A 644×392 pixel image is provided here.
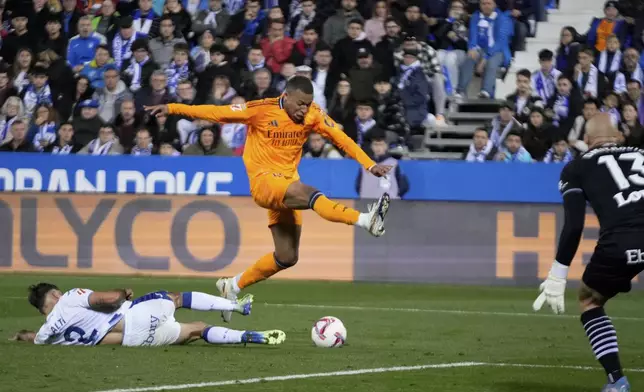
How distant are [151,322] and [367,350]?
74.9 inches

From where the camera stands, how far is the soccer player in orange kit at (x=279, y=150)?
1205 centimetres

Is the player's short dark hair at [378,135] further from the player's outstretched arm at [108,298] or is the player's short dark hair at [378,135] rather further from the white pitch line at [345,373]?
the player's outstretched arm at [108,298]

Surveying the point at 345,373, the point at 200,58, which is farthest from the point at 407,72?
the point at 345,373

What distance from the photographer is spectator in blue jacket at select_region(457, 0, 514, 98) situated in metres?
21.3

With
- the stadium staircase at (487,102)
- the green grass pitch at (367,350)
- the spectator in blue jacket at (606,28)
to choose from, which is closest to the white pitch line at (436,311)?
the green grass pitch at (367,350)

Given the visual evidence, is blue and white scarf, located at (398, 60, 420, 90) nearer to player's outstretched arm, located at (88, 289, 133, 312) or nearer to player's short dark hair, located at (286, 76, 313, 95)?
player's short dark hair, located at (286, 76, 313, 95)

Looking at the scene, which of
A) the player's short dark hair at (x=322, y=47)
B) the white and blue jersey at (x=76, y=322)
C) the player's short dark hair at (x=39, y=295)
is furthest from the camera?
the player's short dark hair at (x=322, y=47)

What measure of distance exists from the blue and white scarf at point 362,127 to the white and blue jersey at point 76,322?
9.42 meters

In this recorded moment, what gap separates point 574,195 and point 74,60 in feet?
52.8

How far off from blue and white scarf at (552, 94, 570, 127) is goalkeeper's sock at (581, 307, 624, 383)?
11368 mm

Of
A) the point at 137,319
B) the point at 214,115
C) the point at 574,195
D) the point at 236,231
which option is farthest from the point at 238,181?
the point at 574,195

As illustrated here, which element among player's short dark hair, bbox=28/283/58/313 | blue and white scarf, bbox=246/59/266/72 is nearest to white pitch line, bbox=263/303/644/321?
player's short dark hair, bbox=28/283/58/313

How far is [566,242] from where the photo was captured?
8.02 meters

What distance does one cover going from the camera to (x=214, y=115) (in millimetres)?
12266
